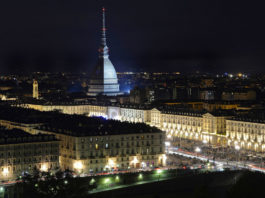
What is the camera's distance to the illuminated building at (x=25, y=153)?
218 ft

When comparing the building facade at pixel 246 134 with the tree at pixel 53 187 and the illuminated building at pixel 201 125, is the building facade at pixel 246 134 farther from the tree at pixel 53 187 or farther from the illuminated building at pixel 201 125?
the tree at pixel 53 187

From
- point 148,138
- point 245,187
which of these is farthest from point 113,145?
point 245,187

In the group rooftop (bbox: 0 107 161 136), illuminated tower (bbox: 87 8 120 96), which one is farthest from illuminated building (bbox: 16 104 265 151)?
illuminated tower (bbox: 87 8 120 96)

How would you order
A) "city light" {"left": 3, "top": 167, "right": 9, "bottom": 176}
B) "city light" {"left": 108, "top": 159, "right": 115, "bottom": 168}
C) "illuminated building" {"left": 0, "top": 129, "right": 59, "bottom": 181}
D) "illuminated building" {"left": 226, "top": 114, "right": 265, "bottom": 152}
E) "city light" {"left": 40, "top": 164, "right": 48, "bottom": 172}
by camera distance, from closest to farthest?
"city light" {"left": 3, "top": 167, "right": 9, "bottom": 176} → "illuminated building" {"left": 0, "top": 129, "right": 59, "bottom": 181} → "city light" {"left": 40, "top": 164, "right": 48, "bottom": 172} → "city light" {"left": 108, "top": 159, "right": 115, "bottom": 168} → "illuminated building" {"left": 226, "top": 114, "right": 265, "bottom": 152}

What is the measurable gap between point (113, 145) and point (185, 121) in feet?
97.4

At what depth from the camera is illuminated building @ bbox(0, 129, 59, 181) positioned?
66438 mm

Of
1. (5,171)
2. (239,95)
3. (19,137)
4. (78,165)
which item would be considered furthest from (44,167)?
(239,95)

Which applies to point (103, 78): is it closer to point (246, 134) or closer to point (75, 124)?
point (246, 134)

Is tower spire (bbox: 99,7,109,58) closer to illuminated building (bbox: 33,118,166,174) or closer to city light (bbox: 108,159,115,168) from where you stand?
illuminated building (bbox: 33,118,166,174)

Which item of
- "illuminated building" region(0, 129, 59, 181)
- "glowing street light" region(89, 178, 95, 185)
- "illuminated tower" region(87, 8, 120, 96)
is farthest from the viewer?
"illuminated tower" region(87, 8, 120, 96)

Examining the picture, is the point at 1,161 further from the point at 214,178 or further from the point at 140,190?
the point at 214,178

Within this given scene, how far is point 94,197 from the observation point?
192 feet

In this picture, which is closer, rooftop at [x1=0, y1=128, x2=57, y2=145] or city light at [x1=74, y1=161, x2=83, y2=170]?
rooftop at [x1=0, y1=128, x2=57, y2=145]

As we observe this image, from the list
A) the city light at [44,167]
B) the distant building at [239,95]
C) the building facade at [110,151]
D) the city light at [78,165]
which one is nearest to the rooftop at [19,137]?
the building facade at [110,151]
